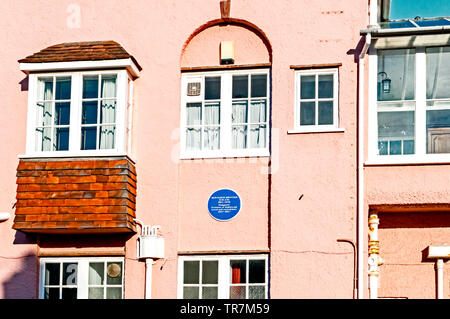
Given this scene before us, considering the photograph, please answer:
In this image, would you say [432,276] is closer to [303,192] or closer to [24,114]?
[303,192]

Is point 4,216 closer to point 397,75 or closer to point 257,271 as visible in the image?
point 257,271

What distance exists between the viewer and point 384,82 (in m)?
18.6

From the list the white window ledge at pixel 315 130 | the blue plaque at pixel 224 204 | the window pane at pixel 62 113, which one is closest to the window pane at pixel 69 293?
the blue plaque at pixel 224 204

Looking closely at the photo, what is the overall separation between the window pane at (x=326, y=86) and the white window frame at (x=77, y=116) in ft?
10.4

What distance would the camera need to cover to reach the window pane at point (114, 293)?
18422 mm

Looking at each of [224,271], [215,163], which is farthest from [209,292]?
[215,163]

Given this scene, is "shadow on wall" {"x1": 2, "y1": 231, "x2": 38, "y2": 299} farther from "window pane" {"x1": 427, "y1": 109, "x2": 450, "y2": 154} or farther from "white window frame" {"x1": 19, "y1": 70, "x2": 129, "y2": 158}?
"window pane" {"x1": 427, "y1": 109, "x2": 450, "y2": 154}

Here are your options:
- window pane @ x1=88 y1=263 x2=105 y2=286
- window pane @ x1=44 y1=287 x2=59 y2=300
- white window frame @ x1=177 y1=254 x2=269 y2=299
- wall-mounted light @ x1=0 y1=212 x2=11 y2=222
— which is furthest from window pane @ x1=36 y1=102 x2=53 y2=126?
white window frame @ x1=177 y1=254 x2=269 y2=299

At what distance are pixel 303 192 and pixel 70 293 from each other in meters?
4.12

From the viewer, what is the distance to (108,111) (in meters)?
18.7

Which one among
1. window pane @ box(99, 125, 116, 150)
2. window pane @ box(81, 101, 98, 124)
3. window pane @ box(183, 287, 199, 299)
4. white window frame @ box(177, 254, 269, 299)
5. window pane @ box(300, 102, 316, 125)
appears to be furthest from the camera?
window pane @ box(81, 101, 98, 124)

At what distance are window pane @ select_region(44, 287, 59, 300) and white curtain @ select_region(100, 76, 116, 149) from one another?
8.07 feet

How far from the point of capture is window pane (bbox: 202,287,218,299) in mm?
18109

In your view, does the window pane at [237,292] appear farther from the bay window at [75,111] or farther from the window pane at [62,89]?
the window pane at [62,89]
